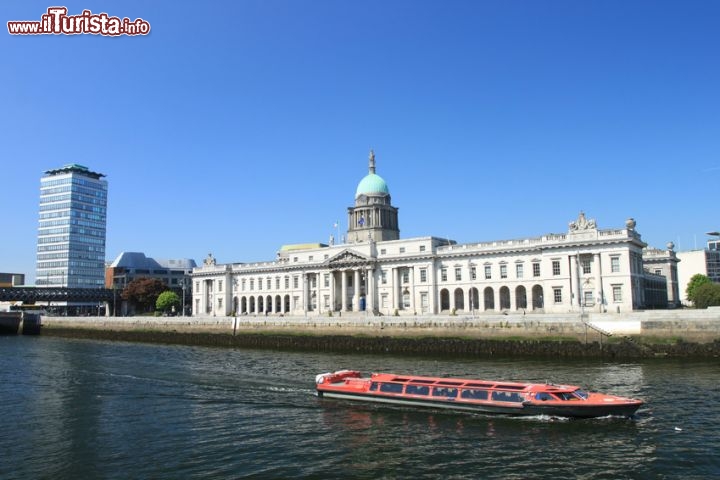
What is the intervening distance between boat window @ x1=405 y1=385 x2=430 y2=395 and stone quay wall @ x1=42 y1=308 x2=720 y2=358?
29016 millimetres

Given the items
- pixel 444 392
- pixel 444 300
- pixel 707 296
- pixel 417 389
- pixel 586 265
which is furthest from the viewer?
pixel 444 300

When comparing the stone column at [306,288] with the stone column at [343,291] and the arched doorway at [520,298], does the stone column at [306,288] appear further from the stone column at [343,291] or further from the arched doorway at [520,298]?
the arched doorway at [520,298]

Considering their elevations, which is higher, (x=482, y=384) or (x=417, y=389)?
(x=482, y=384)

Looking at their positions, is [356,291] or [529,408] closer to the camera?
[529,408]

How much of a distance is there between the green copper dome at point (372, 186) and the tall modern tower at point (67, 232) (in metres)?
112

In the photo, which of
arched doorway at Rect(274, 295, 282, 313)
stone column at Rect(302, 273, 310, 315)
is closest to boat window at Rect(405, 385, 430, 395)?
stone column at Rect(302, 273, 310, 315)

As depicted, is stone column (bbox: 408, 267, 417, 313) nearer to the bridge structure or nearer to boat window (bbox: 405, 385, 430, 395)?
boat window (bbox: 405, 385, 430, 395)

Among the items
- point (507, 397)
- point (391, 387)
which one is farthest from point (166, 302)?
point (507, 397)

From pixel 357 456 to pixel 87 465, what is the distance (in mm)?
11571

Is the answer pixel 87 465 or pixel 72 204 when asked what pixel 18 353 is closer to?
pixel 87 465

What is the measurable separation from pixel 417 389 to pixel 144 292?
4719 inches

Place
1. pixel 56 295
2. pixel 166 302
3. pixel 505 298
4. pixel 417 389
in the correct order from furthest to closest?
pixel 56 295, pixel 166 302, pixel 505 298, pixel 417 389

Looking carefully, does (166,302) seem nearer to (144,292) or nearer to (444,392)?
(144,292)

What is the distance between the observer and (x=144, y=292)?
143750mm
